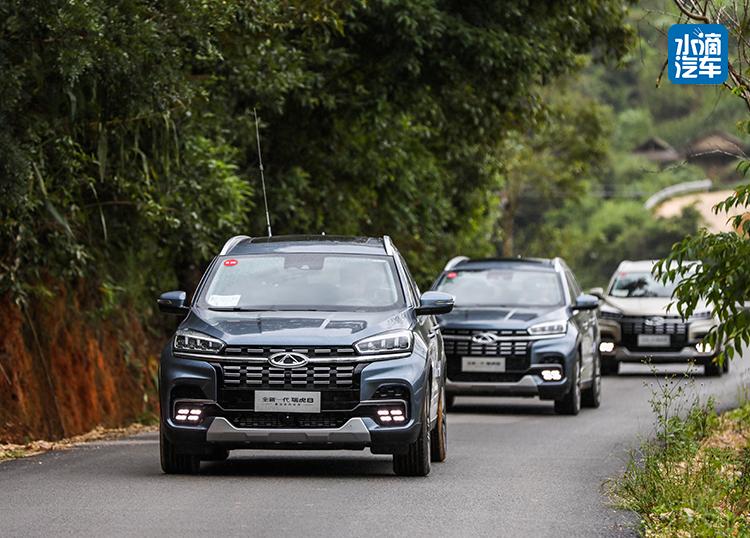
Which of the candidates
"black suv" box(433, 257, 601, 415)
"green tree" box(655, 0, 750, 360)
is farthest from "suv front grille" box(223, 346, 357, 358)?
"black suv" box(433, 257, 601, 415)

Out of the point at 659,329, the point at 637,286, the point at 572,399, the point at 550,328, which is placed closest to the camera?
the point at 550,328

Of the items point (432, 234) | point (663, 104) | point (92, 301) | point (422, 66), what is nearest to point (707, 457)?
point (92, 301)

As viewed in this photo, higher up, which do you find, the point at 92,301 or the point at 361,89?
the point at 361,89

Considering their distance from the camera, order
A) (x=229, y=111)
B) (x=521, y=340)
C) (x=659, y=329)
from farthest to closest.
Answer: (x=659, y=329) → (x=229, y=111) → (x=521, y=340)

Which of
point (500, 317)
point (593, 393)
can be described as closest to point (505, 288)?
point (500, 317)

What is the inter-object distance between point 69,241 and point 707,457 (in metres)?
7.40

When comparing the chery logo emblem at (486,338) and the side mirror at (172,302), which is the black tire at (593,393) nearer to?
the chery logo emblem at (486,338)

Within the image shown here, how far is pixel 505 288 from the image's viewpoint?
21.2 metres

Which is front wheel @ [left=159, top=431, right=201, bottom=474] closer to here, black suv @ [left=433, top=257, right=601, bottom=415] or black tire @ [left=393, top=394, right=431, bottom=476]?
black tire @ [left=393, top=394, right=431, bottom=476]

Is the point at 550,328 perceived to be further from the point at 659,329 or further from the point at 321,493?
the point at 321,493

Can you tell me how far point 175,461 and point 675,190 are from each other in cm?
10515

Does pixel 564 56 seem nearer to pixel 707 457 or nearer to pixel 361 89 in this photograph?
pixel 361 89

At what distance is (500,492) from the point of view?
11.9 metres

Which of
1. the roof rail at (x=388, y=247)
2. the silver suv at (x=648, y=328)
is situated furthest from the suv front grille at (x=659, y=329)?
the roof rail at (x=388, y=247)
